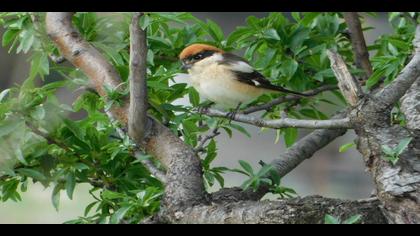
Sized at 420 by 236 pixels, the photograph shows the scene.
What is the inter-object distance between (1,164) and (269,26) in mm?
934

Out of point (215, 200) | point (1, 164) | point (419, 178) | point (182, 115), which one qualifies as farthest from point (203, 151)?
point (419, 178)

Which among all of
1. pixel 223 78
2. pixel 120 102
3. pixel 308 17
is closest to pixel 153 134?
pixel 120 102

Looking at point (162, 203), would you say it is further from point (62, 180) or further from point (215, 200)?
point (62, 180)

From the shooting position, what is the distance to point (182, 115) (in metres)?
2.02

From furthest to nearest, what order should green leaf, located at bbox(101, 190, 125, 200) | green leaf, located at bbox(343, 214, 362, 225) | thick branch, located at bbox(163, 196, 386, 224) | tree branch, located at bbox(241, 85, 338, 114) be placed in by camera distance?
tree branch, located at bbox(241, 85, 338, 114), green leaf, located at bbox(101, 190, 125, 200), thick branch, located at bbox(163, 196, 386, 224), green leaf, located at bbox(343, 214, 362, 225)

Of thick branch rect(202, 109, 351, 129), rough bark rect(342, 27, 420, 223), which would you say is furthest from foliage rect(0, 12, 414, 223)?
rough bark rect(342, 27, 420, 223)

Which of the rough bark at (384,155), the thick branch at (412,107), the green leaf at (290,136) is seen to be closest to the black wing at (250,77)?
the green leaf at (290,136)

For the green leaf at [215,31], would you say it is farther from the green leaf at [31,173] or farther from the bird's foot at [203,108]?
the green leaf at [31,173]

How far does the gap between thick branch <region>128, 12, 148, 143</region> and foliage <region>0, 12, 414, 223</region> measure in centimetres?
4

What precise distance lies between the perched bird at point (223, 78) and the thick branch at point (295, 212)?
884 millimetres

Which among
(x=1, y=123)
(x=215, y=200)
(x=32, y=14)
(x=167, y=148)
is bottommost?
(x=215, y=200)

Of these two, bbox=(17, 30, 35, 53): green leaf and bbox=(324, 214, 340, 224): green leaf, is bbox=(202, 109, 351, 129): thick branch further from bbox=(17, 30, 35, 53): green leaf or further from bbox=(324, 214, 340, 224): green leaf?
bbox=(17, 30, 35, 53): green leaf

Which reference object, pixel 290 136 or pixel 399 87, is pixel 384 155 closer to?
pixel 399 87

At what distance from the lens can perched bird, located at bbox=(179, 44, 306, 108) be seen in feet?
8.02
